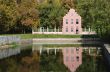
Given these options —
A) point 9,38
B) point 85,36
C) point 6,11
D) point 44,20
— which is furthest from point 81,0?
point 9,38

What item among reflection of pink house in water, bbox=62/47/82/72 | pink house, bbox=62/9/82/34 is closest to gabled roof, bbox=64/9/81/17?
pink house, bbox=62/9/82/34

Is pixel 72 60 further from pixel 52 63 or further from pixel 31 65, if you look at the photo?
pixel 31 65

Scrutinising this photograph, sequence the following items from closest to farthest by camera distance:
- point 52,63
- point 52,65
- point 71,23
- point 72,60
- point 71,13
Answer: point 52,65 → point 52,63 → point 72,60 → point 71,13 → point 71,23

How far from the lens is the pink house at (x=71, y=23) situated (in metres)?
103

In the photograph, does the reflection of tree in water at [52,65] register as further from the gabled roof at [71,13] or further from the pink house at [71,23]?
the gabled roof at [71,13]

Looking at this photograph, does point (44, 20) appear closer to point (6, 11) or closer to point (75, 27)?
point (75, 27)

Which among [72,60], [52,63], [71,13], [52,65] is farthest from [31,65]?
[71,13]

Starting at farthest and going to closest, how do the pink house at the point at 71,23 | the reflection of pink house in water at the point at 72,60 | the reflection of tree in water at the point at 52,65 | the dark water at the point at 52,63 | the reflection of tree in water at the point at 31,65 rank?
1. the pink house at the point at 71,23
2. the reflection of pink house in water at the point at 72,60
3. the reflection of tree in water at the point at 52,65
4. the dark water at the point at 52,63
5. the reflection of tree in water at the point at 31,65

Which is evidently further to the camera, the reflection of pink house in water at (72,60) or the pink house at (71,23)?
the pink house at (71,23)

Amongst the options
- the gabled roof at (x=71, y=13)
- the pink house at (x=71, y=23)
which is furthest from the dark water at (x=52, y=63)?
the gabled roof at (x=71, y=13)

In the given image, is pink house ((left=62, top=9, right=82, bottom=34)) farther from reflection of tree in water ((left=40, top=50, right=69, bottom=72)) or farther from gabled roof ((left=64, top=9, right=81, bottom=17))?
reflection of tree in water ((left=40, top=50, right=69, bottom=72))

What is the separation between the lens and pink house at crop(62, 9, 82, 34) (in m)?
103

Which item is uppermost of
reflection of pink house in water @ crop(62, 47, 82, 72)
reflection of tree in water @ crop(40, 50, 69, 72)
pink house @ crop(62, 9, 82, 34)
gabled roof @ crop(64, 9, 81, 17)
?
gabled roof @ crop(64, 9, 81, 17)

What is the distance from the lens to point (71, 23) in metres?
105
